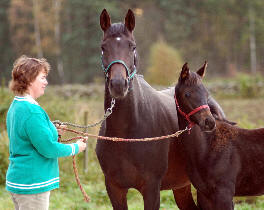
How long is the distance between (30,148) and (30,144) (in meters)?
0.03

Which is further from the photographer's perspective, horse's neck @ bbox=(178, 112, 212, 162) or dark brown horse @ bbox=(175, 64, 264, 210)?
horse's neck @ bbox=(178, 112, 212, 162)

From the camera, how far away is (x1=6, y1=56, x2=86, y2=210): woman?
2.81 metres

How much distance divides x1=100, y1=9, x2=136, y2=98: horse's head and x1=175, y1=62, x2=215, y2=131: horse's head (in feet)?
1.94

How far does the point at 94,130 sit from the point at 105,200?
279 cm

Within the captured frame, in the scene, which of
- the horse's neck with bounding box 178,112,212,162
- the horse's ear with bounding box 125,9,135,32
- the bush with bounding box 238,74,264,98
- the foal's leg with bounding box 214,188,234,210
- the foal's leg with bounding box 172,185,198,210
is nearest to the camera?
the horse's ear with bounding box 125,9,135,32

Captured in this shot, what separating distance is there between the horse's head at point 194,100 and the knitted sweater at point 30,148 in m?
1.44

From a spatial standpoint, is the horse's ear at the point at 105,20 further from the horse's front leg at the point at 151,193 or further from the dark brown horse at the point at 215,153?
the horse's front leg at the point at 151,193

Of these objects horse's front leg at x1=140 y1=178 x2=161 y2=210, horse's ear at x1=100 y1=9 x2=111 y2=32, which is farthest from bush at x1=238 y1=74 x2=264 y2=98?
horse's ear at x1=100 y1=9 x2=111 y2=32

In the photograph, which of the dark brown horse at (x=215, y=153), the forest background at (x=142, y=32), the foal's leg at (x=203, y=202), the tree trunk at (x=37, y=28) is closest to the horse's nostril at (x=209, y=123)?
the dark brown horse at (x=215, y=153)

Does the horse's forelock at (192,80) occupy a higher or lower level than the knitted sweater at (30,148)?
higher

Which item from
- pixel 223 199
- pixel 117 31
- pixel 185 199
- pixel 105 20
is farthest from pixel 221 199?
pixel 105 20

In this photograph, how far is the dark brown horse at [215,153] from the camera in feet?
12.3

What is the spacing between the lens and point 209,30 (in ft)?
133

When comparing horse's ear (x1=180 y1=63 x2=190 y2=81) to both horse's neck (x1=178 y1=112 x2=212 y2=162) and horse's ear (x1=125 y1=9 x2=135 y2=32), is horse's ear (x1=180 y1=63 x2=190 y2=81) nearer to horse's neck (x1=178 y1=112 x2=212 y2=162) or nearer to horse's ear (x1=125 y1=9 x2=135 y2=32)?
horse's neck (x1=178 y1=112 x2=212 y2=162)
